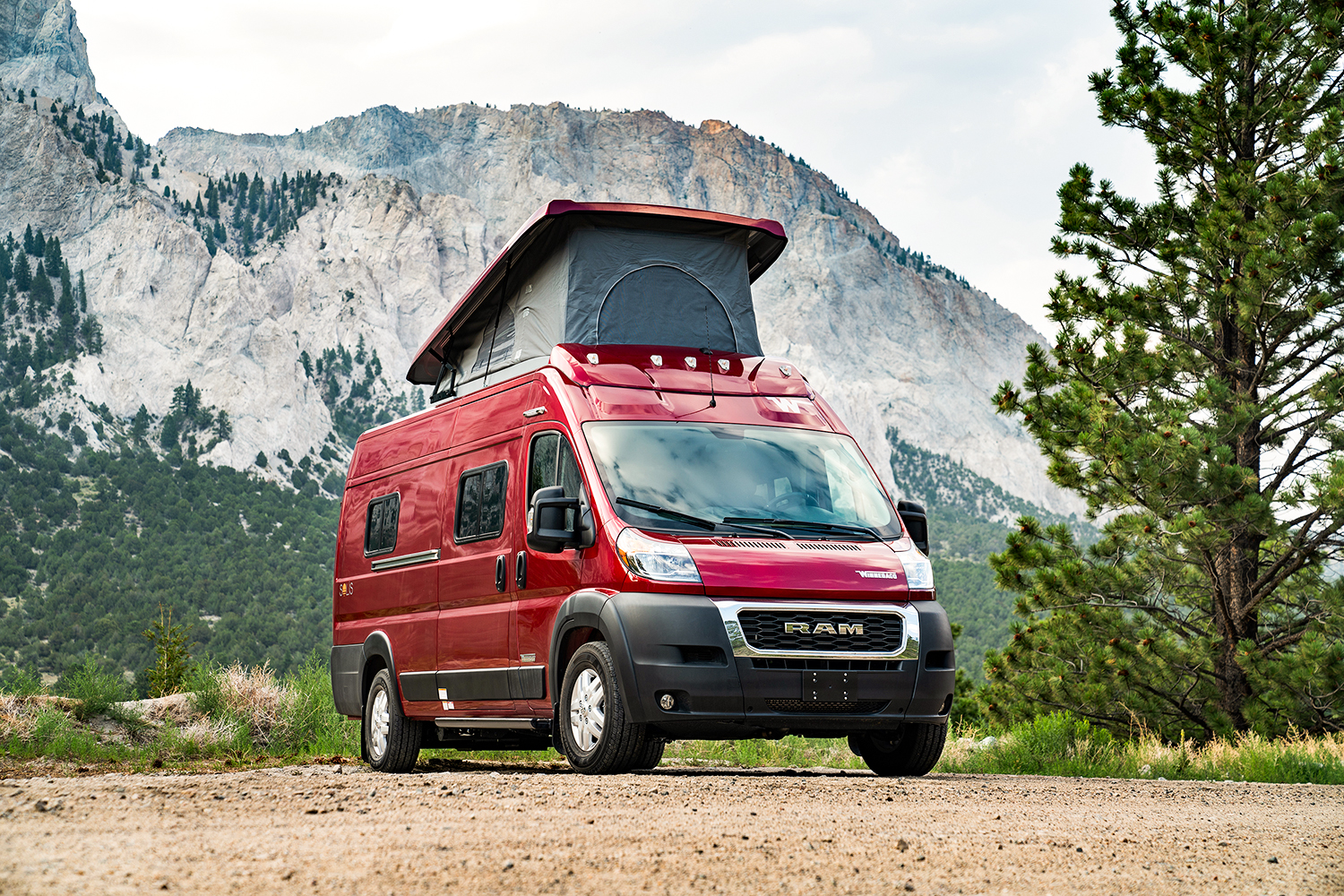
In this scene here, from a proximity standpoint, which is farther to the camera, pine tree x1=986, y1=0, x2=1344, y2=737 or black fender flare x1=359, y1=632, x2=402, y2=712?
pine tree x1=986, y1=0, x2=1344, y2=737

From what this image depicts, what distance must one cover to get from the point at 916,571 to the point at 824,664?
37.9 inches

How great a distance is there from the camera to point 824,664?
26.2 feet

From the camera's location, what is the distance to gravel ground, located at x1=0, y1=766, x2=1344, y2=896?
4.20m

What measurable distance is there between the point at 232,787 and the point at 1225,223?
13.8 meters

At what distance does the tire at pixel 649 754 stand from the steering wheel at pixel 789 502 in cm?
170

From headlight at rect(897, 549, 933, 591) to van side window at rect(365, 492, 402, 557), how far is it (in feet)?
15.2

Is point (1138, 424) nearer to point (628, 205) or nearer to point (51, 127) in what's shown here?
point (628, 205)

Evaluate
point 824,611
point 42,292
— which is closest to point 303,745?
point 824,611

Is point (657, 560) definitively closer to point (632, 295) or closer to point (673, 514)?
point (673, 514)

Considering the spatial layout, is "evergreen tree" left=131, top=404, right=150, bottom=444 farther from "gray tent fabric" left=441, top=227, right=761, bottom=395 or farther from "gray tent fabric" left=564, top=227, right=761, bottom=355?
"gray tent fabric" left=564, top=227, right=761, bottom=355

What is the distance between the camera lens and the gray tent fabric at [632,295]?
1045 centimetres

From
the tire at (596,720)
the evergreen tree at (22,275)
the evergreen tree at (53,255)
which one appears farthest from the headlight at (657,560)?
the evergreen tree at (53,255)

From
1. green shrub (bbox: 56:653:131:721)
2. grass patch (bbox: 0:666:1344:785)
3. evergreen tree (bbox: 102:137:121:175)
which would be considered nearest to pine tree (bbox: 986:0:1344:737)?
grass patch (bbox: 0:666:1344:785)

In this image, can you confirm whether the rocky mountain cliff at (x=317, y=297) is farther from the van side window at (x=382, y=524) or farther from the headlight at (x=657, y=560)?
the headlight at (x=657, y=560)
